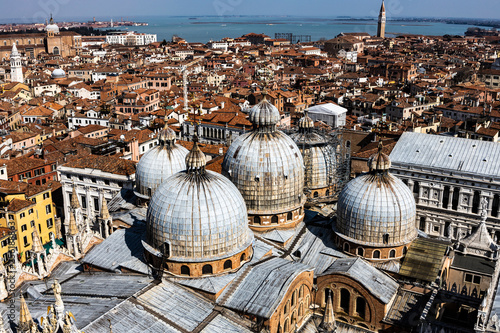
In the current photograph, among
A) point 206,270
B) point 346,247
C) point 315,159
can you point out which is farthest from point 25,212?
point 346,247

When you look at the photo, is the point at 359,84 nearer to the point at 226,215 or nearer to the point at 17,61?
the point at 17,61

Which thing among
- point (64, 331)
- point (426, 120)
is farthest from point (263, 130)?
point (426, 120)

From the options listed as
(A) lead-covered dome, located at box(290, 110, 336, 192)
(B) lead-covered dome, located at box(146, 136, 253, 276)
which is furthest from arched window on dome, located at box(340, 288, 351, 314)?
(A) lead-covered dome, located at box(290, 110, 336, 192)

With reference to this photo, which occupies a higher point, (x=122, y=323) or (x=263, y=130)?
(x=263, y=130)

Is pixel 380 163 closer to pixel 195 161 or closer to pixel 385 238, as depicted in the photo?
pixel 385 238

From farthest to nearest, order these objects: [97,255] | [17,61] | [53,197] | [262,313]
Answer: [17,61], [53,197], [97,255], [262,313]

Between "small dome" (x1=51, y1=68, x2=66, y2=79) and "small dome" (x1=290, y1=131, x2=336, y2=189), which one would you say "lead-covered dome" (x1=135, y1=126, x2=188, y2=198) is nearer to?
"small dome" (x1=290, y1=131, x2=336, y2=189)

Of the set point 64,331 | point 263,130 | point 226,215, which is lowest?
point 64,331

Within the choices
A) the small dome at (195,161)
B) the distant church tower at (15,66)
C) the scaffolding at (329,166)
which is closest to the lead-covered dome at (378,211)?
the scaffolding at (329,166)
